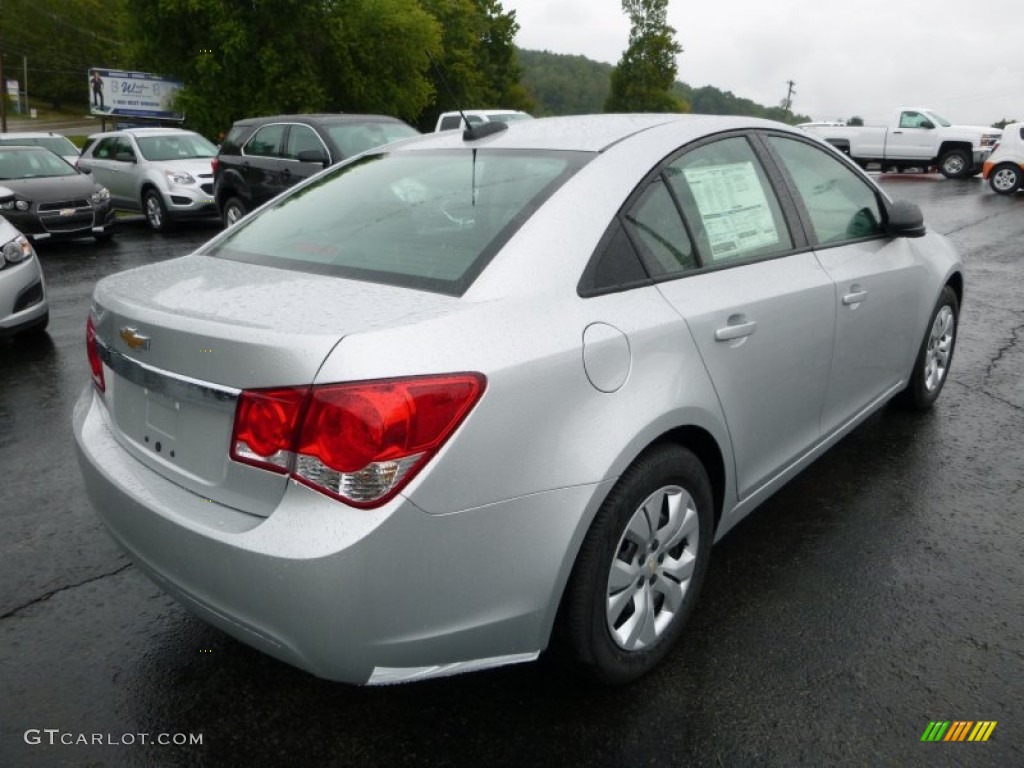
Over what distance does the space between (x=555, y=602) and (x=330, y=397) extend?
77cm

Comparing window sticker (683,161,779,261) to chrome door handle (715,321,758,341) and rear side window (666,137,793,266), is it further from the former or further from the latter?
chrome door handle (715,321,758,341)

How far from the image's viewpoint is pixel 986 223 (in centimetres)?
1425

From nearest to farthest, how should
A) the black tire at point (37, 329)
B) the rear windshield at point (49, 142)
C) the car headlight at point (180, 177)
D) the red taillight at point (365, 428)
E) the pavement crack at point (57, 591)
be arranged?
1. the red taillight at point (365, 428)
2. the pavement crack at point (57, 591)
3. the black tire at point (37, 329)
4. the rear windshield at point (49, 142)
5. the car headlight at point (180, 177)

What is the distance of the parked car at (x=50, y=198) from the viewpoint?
11.4m

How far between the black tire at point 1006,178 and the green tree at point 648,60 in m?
50.1

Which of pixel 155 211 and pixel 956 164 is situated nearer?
pixel 155 211

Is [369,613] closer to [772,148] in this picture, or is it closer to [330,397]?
Result: [330,397]

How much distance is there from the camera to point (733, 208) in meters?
2.98

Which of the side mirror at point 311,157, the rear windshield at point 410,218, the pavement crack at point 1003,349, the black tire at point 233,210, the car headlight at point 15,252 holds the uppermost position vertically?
the rear windshield at point 410,218

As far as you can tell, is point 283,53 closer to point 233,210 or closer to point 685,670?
point 233,210

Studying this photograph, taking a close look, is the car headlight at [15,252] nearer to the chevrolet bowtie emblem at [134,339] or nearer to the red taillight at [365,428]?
the chevrolet bowtie emblem at [134,339]

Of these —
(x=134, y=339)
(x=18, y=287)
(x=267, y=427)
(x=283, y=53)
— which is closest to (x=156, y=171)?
(x=18, y=287)

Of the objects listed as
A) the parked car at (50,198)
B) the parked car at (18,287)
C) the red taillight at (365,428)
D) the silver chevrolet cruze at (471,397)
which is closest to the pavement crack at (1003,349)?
the silver chevrolet cruze at (471,397)

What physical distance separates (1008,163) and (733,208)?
1927 cm
